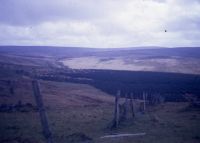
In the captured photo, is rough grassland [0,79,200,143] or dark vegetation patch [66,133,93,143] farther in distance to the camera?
rough grassland [0,79,200,143]

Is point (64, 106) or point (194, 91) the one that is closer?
point (64, 106)

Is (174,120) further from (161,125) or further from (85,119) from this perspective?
(85,119)

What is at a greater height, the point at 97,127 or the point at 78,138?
the point at 78,138

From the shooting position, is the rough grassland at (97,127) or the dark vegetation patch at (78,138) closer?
the dark vegetation patch at (78,138)

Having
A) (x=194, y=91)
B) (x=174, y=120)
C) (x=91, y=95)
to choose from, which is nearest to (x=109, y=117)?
(x=174, y=120)

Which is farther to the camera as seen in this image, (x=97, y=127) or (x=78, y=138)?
(x=97, y=127)

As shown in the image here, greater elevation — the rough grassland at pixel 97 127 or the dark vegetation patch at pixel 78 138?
the dark vegetation patch at pixel 78 138

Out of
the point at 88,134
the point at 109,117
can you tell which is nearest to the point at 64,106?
the point at 109,117

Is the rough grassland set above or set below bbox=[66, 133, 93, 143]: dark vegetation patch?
below

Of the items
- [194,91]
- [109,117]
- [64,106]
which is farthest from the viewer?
[194,91]

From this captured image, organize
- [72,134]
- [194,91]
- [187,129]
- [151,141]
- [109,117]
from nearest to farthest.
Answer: [151,141]
[72,134]
[187,129]
[109,117]
[194,91]
